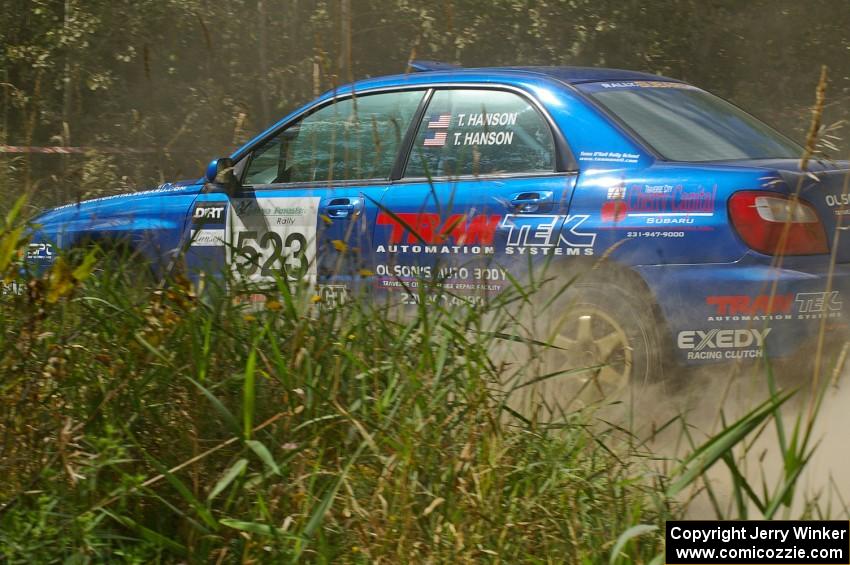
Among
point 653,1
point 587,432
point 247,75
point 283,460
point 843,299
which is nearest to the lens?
point 283,460

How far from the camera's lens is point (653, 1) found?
51.9 feet

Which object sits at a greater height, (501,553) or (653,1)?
(653,1)

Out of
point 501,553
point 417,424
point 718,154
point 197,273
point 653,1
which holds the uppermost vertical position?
point 653,1

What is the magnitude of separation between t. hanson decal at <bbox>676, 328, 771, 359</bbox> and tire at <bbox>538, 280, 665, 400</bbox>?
0.12m

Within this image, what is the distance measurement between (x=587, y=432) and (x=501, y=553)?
606 millimetres

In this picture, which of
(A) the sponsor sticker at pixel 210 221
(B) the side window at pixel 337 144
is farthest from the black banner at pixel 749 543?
(A) the sponsor sticker at pixel 210 221

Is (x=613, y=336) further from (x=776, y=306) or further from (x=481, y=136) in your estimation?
(x=481, y=136)

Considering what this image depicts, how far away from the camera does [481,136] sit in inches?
208

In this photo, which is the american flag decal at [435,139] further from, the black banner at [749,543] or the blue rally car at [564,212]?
the black banner at [749,543]

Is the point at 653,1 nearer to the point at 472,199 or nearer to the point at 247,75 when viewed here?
the point at 247,75

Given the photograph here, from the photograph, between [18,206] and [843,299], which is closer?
[18,206]

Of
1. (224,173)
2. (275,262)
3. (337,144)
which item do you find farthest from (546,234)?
(224,173)

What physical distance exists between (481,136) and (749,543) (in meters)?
2.94

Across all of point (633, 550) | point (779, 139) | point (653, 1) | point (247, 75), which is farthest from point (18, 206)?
point (247, 75)
